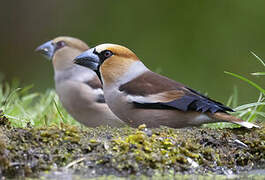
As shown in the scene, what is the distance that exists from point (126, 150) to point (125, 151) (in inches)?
0.8

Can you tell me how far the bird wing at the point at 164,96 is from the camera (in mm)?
4652

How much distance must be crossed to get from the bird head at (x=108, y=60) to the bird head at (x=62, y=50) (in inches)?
92.6

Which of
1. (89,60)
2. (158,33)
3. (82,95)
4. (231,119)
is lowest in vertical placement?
(158,33)

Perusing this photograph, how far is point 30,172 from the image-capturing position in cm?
347

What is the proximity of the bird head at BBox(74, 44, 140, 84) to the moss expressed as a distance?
1128mm

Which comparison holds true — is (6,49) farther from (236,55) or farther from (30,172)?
(30,172)

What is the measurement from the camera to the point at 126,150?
3736mm

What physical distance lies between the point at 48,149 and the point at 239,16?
10020 mm

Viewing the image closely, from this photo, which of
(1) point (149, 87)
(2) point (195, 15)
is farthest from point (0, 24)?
(1) point (149, 87)

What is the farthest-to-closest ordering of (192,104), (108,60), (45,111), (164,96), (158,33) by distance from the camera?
(158,33), (45,111), (108,60), (164,96), (192,104)

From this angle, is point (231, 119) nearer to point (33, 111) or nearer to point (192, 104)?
point (192, 104)

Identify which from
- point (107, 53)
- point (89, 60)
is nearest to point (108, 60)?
point (107, 53)

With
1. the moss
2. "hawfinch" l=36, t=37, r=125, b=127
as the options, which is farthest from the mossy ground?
"hawfinch" l=36, t=37, r=125, b=127

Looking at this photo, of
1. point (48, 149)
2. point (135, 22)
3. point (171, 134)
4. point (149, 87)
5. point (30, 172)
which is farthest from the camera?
point (135, 22)
